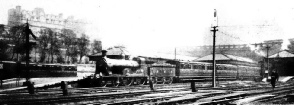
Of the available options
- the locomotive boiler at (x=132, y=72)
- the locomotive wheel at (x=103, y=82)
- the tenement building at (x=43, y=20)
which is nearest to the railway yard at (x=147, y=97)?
the locomotive wheel at (x=103, y=82)

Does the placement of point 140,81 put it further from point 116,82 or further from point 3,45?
point 3,45

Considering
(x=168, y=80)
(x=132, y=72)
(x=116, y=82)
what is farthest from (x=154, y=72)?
(x=116, y=82)

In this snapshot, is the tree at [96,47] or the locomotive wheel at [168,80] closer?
the locomotive wheel at [168,80]

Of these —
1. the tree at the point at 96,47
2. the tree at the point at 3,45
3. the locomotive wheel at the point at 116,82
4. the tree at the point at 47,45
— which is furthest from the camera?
the tree at the point at 96,47

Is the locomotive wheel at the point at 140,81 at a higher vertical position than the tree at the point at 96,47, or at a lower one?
lower

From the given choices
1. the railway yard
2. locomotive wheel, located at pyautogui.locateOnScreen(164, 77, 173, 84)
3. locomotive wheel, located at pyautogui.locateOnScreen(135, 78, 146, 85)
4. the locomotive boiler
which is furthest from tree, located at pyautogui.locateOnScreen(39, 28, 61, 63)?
the railway yard

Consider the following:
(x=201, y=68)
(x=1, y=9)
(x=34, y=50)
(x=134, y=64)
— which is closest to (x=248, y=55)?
(x=201, y=68)

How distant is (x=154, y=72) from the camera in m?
31.2

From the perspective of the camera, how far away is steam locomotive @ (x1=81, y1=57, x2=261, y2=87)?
1054 inches

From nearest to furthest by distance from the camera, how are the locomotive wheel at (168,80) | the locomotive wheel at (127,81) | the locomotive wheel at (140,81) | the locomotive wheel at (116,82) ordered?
the locomotive wheel at (116,82) < the locomotive wheel at (127,81) < the locomotive wheel at (140,81) < the locomotive wheel at (168,80)

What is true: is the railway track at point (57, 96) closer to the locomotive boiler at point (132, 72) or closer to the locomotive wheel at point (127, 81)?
the locomotive boiler at point (132, 72)

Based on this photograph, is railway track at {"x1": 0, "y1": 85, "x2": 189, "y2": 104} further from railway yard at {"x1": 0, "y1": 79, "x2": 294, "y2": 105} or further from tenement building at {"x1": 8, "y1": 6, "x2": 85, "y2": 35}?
tenement building at {"x1": 8, "y1": 6, "x2": 85, "y2": 35}

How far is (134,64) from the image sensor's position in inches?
1126

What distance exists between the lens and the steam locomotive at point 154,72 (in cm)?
2676
